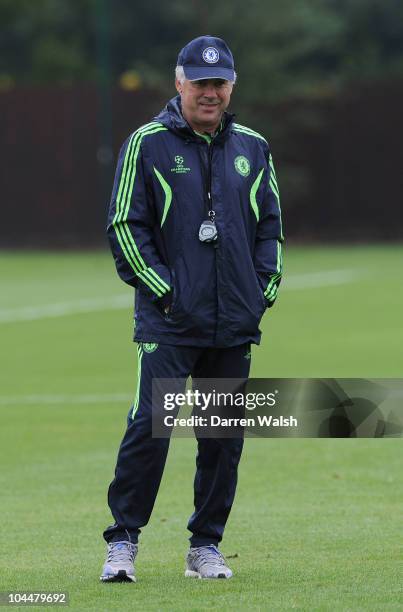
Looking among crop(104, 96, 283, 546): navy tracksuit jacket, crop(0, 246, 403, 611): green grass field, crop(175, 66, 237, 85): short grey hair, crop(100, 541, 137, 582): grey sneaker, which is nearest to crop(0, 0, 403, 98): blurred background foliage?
crop(0, 246, 403, 611): green grass field

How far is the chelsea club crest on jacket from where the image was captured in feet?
22.8

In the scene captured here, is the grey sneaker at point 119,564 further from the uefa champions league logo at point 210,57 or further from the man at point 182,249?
the uefa champions league logo at point 210,57

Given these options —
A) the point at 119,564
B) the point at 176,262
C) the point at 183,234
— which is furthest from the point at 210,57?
the point at 119,564

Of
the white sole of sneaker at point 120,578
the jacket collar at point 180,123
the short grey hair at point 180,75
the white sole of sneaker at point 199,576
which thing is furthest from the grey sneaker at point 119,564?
the short grey hair at point 180,75

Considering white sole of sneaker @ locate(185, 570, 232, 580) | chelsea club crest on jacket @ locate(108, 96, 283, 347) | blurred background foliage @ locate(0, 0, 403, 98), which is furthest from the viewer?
blurred background foliage @ locate(0, 0, 403, 98)

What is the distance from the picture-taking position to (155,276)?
6918mm

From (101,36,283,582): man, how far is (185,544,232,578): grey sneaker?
304mm

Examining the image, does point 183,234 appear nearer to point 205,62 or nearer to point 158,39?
point 205,62

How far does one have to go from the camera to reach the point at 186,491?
10.1 meters

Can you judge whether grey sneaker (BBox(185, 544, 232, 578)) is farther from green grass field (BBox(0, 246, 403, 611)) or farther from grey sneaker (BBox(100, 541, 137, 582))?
grey sneaker (BBox(100, 541, 137, 582))

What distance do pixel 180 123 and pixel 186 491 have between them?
12.1ft

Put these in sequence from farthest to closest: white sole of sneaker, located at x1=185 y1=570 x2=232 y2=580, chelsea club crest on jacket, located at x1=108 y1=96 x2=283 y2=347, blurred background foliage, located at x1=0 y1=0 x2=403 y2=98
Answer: blurred background foliage, located at x1=0 y1=0 x2=403 y2=98 → white sole of sneaker, located at x1=185 y1=570 x2=232 y2=580 → chelsea club crest on jacket, located at x1=108 y1=96 x2=283 y2=347

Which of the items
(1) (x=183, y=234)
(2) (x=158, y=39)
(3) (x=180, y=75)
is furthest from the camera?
(2) (x=158, y=39)

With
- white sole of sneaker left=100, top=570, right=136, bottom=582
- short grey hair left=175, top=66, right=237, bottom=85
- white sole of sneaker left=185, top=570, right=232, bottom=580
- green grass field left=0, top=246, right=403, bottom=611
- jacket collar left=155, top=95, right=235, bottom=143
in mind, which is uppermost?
short grey hair left=175, top=66, right=237, bottom=85
